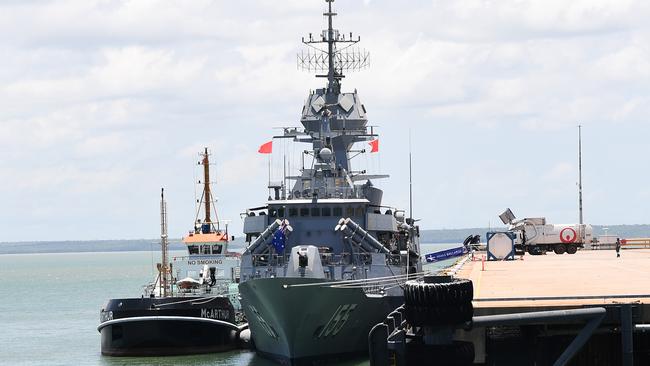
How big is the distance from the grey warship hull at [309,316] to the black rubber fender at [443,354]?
23.0 meters

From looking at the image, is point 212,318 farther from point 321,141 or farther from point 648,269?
point 648,269

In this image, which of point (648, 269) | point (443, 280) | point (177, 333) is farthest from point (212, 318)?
point (443, 280)

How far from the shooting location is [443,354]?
23125 millimetres

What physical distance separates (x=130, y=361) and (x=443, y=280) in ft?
116

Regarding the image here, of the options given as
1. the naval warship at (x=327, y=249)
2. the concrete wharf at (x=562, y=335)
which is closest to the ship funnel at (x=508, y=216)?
the naval warship at (x=327, y=249)

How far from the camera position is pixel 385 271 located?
5388cm

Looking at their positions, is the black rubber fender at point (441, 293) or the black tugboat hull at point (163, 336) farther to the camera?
the black tugboat hull at point (163, 336)

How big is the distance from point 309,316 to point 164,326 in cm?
1158

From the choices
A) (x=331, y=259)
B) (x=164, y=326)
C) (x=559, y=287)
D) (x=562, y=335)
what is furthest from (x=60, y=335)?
(x=562, y=335)

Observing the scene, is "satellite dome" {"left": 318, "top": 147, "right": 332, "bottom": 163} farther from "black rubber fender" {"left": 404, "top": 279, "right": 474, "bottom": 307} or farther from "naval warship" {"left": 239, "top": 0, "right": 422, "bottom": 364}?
"black rubber fender" {"left": 404, "top": 279, "right": 474, "bottom": 307}

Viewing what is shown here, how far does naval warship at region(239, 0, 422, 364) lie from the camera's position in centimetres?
4778

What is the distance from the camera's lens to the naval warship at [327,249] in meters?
47.8

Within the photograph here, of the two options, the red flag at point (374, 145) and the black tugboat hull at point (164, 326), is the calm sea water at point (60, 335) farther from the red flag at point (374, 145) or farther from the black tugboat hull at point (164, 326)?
the red flag at point (374, 145)

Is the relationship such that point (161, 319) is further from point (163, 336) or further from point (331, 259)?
point (331, 259)
